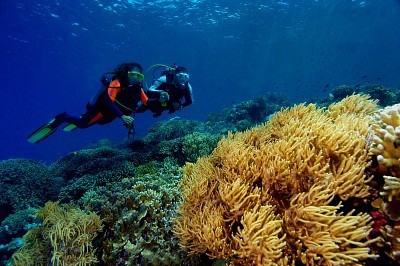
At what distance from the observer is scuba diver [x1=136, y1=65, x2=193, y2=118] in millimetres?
8891

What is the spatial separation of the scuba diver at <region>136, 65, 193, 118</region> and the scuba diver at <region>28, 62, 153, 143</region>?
0.36 m

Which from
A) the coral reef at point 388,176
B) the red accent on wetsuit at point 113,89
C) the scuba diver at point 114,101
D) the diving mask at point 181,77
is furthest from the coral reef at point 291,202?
the diving mask at point 181,77

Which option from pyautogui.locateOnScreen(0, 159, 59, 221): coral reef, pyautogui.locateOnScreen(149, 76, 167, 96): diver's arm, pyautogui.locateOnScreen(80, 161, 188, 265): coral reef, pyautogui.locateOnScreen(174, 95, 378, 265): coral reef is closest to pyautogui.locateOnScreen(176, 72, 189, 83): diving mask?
pyautogui.locateOnScreen(149, 76, 167, 96): diver's arm

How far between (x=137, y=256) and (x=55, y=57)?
175 ft

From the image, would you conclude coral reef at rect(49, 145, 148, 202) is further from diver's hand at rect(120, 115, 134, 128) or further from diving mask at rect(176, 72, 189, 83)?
diving mask at rect(176, 72, 189, 83)

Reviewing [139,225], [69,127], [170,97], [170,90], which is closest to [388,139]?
[139,225]

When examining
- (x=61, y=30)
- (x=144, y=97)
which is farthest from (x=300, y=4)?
(x=144, y=97)

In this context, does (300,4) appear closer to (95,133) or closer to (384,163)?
(384,163)

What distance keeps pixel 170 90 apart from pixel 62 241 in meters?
6.89

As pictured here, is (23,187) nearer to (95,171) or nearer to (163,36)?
(95,171)

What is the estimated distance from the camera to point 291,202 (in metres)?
2.52

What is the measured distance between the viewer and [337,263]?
6.77ft

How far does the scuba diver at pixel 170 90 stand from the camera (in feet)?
29.2

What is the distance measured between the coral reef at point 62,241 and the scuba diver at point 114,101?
403cm
